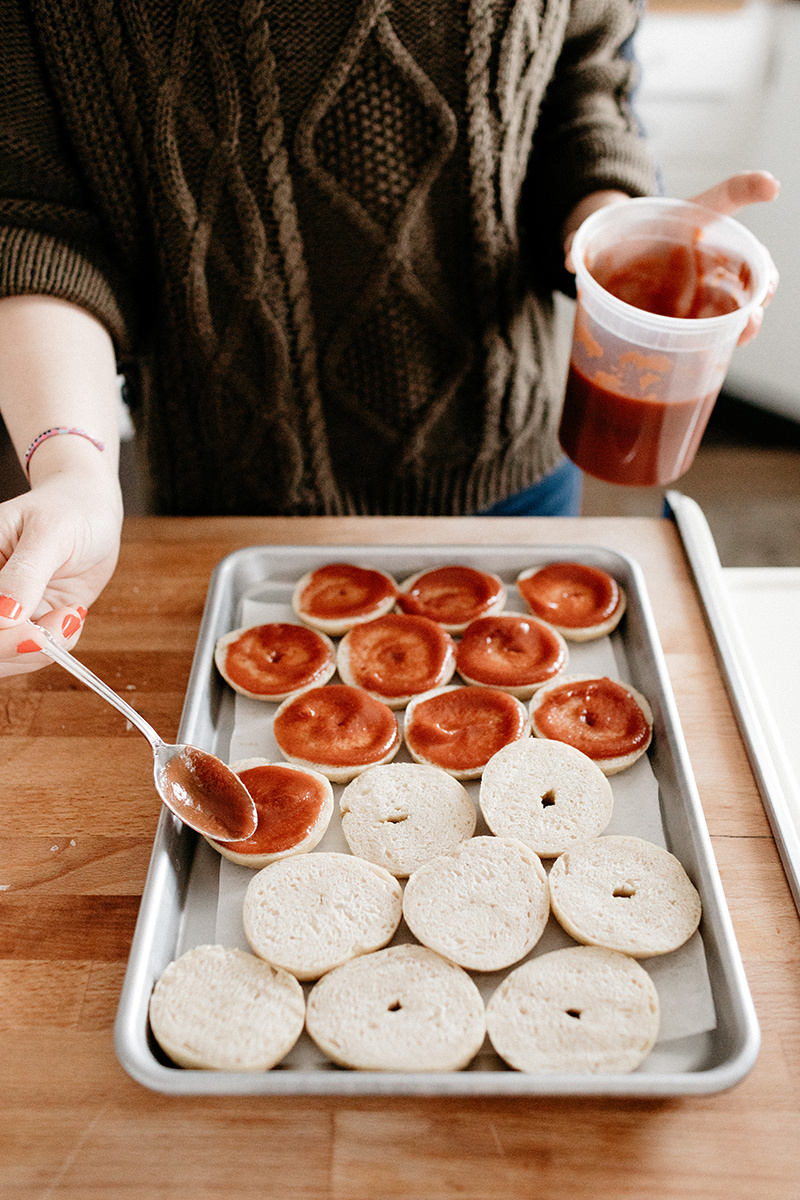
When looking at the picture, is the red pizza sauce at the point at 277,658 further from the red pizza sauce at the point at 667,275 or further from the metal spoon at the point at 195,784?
the red pizza sauce at the point at 667,275

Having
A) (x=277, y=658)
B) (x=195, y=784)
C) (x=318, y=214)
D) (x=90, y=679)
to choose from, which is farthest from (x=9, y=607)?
(x=318, y=214)

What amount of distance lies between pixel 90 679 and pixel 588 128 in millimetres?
902

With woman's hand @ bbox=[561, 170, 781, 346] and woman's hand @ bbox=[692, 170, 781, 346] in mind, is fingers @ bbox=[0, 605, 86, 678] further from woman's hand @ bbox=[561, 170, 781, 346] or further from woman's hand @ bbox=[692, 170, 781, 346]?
woman's hand @ bbox=[692, 170, 781, 346]

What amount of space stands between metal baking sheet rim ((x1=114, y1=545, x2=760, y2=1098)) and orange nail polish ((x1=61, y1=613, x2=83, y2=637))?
16cm

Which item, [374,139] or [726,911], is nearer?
[726,911]

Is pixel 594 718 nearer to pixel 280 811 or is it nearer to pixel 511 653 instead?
pixel 511 653

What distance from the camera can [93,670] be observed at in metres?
1.04

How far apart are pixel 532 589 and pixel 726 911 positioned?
46 cm

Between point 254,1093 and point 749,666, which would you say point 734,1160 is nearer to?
point 254,1093

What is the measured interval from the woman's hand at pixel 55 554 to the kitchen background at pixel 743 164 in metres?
1.95

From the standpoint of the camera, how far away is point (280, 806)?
0.88 meters

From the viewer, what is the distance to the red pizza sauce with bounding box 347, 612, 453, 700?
40.1 inches

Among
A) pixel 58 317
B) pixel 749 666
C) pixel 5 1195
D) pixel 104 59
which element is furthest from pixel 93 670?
pixel 749 666

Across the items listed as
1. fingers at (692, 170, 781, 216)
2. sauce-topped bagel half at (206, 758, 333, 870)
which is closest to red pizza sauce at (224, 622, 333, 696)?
sauce-topped bagel half at (206, 758, 333, 870)
